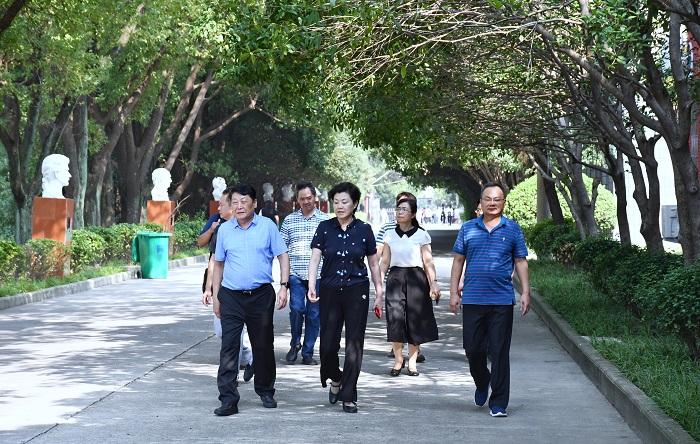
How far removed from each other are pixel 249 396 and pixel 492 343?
220cm

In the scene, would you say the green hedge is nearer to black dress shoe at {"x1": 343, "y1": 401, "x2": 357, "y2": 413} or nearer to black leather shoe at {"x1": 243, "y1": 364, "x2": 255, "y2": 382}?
black leather shoe at {"x1": 243, "y1": 364, "x2": 255, "y2": 382}

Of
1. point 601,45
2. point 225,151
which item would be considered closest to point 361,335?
point 601,45

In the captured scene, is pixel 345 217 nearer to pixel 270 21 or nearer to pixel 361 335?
pixel 361 335

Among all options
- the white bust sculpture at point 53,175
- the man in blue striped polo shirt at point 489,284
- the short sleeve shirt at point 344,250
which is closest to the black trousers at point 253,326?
the short sleeve shirt at point 344,250

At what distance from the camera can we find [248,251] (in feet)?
29.7

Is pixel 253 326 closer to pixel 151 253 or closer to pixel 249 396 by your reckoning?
pixel 249 396

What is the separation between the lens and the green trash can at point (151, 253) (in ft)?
87.5

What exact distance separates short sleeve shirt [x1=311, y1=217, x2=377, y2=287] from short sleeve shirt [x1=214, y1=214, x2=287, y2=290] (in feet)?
1.22

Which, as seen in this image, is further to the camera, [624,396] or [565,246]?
[565,246]

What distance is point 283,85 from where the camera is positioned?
14055 mm

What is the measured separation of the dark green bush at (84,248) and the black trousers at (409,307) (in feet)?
49.1

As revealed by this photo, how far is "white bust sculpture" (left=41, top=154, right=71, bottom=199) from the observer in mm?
24125

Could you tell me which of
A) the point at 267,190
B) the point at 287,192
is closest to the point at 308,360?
the point at 267,190

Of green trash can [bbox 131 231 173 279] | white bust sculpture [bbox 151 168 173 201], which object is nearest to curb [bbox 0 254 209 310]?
green trash can [bbox 131 231 173 279]
